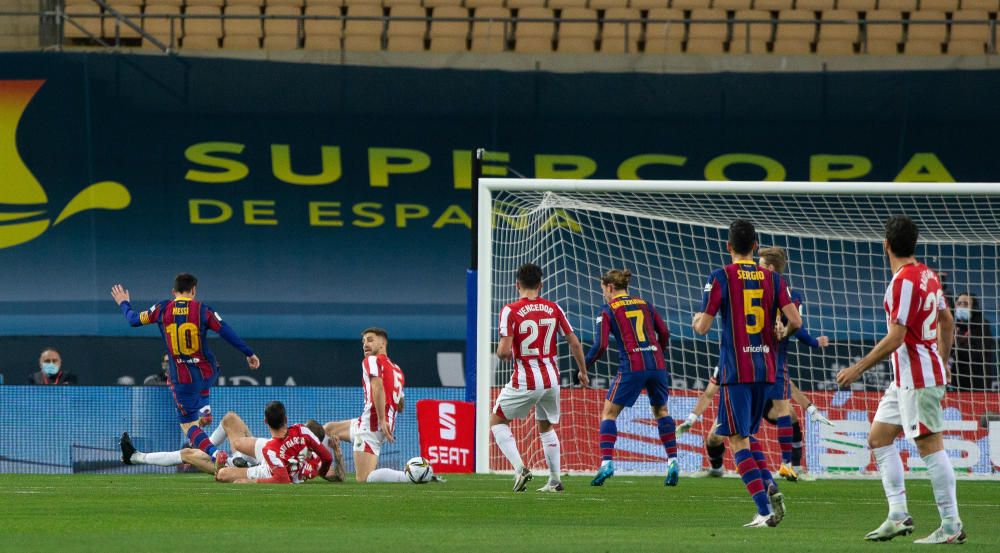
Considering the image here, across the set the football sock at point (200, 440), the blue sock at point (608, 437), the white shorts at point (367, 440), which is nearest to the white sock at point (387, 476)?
the white shorts at point (367, 440)

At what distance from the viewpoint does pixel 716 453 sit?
44.4ft

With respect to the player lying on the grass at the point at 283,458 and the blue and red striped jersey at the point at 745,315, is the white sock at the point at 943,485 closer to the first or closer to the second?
the blue and red striped jersey at the point at 745,315

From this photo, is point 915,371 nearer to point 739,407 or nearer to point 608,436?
point 739,407

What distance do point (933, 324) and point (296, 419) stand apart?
Answer: 9.67 m

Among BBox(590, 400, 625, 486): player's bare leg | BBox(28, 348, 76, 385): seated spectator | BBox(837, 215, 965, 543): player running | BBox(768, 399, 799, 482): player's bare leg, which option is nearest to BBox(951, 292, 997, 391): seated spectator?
BBox(768, 399, 799, 482): player's bare leg

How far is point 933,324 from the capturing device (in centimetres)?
697

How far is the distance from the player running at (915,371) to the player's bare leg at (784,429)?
5719 mm

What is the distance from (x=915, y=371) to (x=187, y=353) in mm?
8570

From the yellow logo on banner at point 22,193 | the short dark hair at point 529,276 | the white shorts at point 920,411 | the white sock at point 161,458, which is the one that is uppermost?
the yellow logo on banner at point 22,193

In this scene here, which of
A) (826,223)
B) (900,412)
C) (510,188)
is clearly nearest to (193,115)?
(510,188)

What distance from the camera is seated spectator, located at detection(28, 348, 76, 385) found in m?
16.4

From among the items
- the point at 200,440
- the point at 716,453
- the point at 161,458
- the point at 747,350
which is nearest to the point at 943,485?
the point at 747,350

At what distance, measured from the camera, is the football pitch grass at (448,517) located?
6.61 meters

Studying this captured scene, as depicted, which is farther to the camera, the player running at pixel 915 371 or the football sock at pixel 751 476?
the football sock at pixel 751 476
